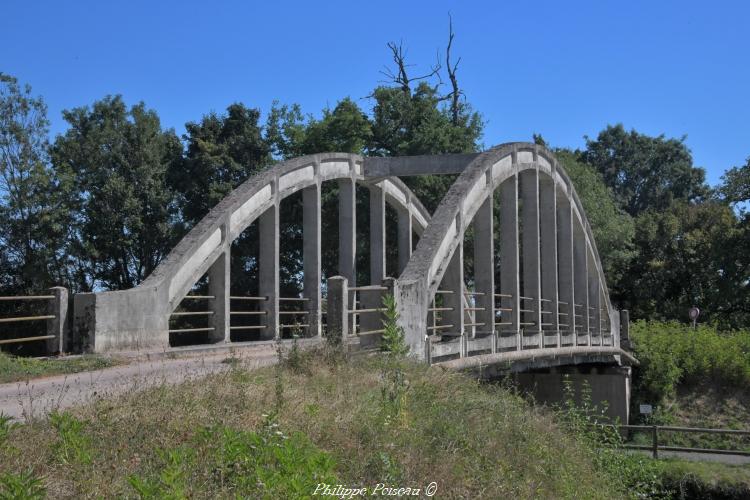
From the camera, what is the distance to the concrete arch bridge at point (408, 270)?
1150 centimetres

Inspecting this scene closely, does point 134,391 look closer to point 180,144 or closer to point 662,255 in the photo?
point 180,144

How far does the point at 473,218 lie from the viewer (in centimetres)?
1736

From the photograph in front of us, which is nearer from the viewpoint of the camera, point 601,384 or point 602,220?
point 601,384

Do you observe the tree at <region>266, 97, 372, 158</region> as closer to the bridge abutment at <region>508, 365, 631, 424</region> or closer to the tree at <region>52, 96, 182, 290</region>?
the tree at <region>52, 96, 182, 290</region>

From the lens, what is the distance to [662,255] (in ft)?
140

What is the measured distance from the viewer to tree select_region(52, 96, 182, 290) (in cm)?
2955

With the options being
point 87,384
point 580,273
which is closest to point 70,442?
point 87,384

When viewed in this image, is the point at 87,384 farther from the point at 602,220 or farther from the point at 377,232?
the point at 602,220

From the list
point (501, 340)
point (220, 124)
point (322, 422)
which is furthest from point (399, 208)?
point (322, 422)

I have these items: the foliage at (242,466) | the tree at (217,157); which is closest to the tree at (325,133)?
the tree at (217,157)

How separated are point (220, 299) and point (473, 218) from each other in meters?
5.73

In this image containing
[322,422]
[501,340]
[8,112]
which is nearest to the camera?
[322,422]

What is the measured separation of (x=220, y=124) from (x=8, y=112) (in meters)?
7.47

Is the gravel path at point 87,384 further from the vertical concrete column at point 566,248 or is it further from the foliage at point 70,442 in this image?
the vertical concrete column at point 566,248
